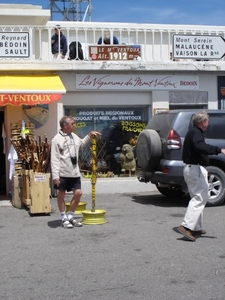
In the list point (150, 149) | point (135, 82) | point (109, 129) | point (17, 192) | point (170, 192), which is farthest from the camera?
point (109, 129)

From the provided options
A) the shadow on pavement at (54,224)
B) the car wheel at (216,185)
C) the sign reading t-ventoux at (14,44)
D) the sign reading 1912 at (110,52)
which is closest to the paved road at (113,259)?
the shadow on pavement at (54,224)

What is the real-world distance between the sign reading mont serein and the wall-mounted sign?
55cm

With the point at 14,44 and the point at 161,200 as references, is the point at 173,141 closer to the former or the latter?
the point at 161,200

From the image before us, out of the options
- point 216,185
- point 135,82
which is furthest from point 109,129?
point 216,185

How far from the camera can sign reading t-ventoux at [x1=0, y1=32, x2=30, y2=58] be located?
12.4 meters

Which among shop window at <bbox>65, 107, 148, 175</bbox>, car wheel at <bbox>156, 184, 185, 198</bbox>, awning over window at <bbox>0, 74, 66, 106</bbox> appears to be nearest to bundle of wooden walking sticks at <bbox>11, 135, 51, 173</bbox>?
awning over window at <bbox>0, 74, 66, 106</bbox>

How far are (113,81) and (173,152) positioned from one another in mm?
3384

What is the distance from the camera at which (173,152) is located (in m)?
10.3

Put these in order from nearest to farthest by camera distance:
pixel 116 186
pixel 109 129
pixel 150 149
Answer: pixel 150 149, pixel 116 186, pixel 109 129

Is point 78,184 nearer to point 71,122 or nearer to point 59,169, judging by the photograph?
point 59,169

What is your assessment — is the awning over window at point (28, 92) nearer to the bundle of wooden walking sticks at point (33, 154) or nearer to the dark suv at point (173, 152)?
the bundle of wooden walking sticks at point (33, 154)

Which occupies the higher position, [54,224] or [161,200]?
[161,200]

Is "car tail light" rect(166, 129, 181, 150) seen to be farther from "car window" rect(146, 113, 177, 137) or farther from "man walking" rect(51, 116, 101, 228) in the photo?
"man walking" rect(51, 116, 101, 228)

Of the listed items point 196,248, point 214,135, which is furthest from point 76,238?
point 214,135
